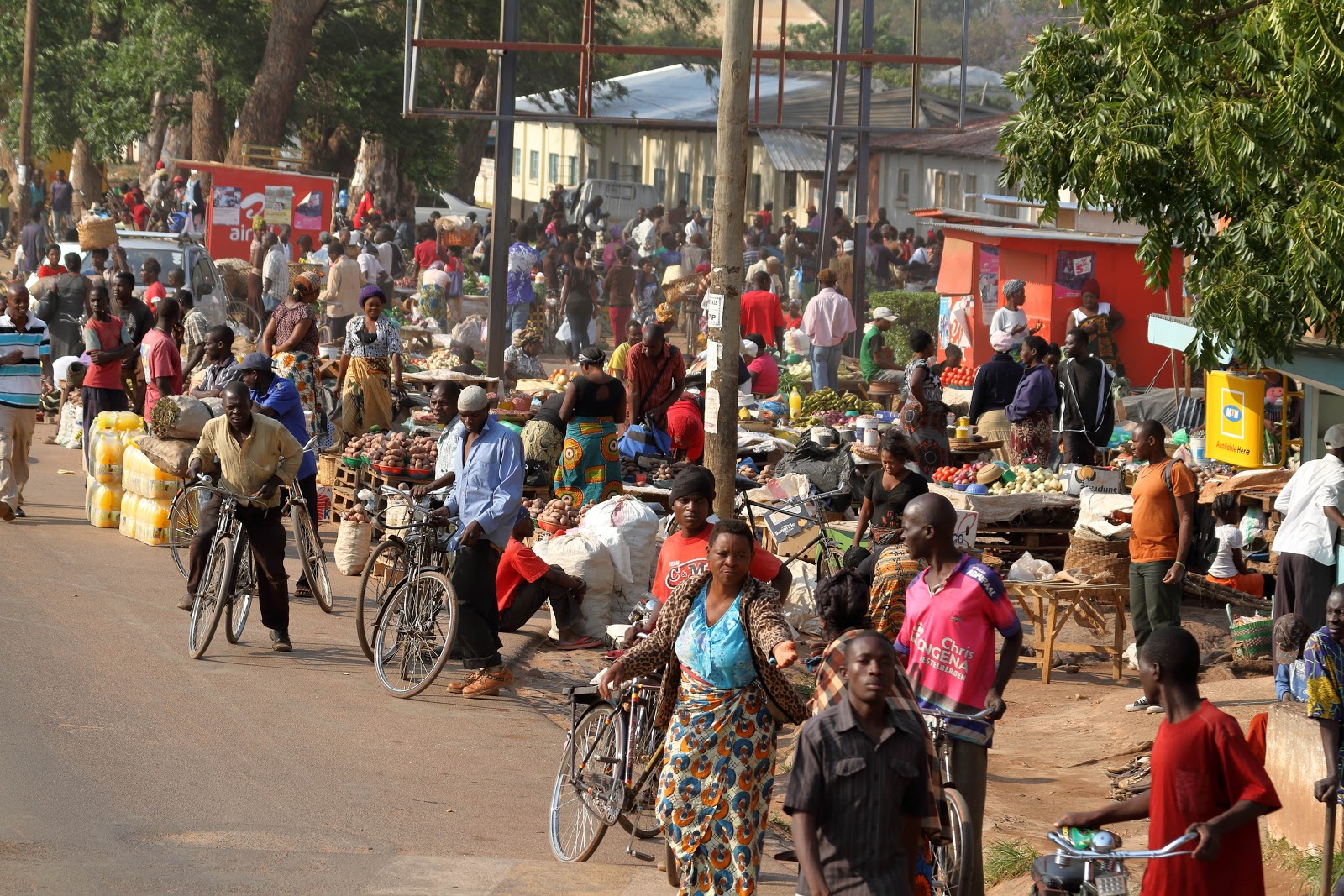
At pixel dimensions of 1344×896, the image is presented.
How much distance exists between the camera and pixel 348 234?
34625 millimetres

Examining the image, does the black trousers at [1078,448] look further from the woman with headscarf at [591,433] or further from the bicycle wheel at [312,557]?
the bicycle wheel at [312,557]

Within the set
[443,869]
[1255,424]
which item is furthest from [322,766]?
[1255,424]

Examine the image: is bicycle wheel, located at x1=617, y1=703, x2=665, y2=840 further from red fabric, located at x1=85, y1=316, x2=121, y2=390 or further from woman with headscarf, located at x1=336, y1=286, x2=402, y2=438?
red fabric, located at x1=85, y1=316, x2=121, y2=390

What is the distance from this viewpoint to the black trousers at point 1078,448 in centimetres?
1628

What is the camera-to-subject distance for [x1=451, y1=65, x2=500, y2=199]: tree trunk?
4266 cm

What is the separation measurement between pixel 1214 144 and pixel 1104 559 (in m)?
5.36

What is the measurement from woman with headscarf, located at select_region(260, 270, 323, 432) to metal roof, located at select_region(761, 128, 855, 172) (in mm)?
25878

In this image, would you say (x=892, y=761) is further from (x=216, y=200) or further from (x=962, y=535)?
(x=216, y=200)

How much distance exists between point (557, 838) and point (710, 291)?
459cm

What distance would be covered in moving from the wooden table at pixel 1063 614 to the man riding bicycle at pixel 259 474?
487 cm

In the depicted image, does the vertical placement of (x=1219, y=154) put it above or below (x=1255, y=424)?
→ above

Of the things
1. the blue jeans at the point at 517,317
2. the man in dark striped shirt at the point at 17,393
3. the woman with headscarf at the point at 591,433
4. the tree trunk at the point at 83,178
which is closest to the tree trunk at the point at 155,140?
the tree trunk at the point at 83,178

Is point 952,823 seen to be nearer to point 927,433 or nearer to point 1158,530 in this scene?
point 1158,530

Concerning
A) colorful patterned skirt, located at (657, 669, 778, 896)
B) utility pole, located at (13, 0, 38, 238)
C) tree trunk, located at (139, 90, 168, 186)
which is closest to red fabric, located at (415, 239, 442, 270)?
tree trunk, located at (139, 90, 168, 186)
